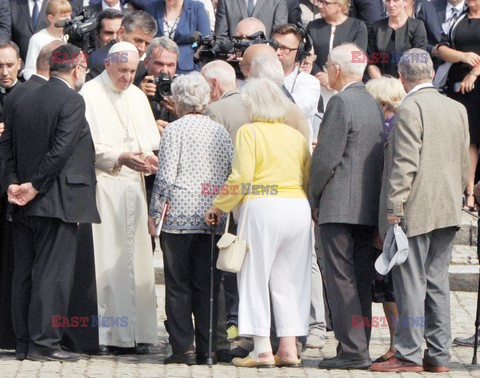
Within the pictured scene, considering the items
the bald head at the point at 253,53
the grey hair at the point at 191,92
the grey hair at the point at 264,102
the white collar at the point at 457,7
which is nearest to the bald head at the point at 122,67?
the grey hair at the point at 191,92

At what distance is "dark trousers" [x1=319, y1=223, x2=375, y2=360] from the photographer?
30.5 ft

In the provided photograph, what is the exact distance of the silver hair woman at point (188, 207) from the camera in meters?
9.44

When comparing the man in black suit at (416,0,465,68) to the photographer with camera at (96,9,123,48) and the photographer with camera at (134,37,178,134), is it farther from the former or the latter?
the photographer with camera at (134,37,178,134)

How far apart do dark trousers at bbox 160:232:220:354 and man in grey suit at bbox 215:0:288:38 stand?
15.8ft

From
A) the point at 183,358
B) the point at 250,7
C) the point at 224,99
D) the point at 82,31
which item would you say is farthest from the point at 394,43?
the point at 183,358

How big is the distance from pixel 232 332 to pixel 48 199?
6.46 ft

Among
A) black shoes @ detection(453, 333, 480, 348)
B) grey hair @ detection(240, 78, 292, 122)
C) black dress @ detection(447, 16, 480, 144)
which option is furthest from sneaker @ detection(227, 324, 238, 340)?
black dress @ detection(447, 16, 480, 144)

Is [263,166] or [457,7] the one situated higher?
[457,7]

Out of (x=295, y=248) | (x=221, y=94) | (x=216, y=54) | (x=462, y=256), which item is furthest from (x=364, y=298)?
(x=462, y=256)

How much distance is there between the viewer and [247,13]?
549 inches

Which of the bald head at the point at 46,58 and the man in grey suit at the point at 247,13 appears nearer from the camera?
the bald head at the point at 46,58

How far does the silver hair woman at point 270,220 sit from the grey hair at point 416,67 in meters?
0.86

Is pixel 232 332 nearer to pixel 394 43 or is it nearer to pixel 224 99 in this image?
pixel 224 99

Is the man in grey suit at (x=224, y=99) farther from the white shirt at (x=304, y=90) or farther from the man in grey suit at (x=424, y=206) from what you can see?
Result: the man in grey suit at (x=424, y=206)
